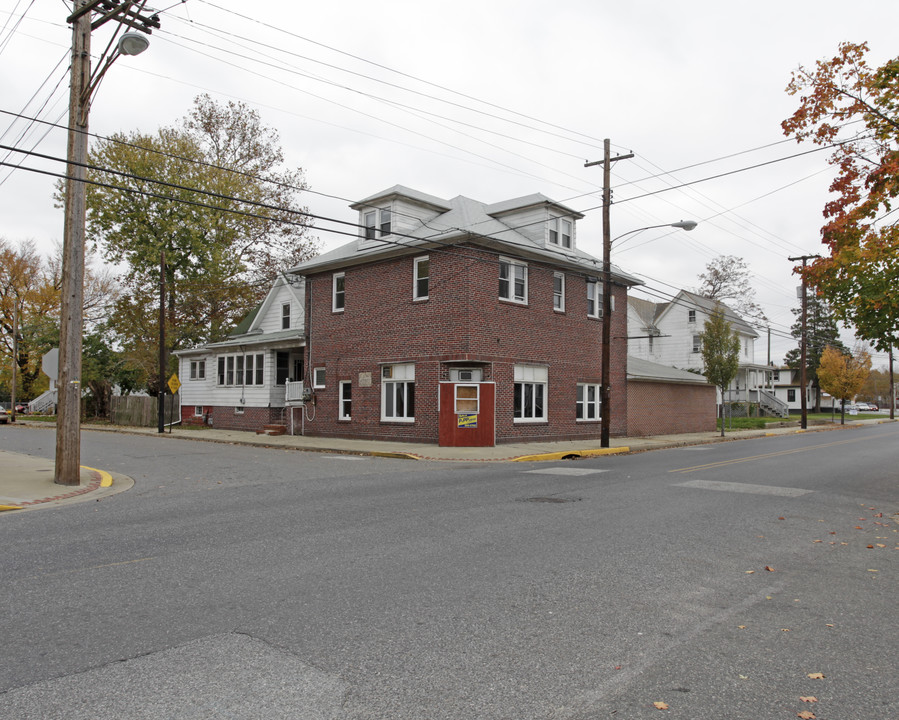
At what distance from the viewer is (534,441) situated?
83.9 ft

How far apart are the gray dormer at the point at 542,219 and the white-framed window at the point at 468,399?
6.74 meters

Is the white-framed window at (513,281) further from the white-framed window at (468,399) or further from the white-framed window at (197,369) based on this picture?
the white-framed window at (197,369)

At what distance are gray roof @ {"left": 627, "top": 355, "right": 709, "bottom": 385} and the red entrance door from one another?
1022 cm

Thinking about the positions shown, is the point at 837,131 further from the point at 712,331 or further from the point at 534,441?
the point at 712,331

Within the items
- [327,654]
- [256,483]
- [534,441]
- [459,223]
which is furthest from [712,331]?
[327,654]

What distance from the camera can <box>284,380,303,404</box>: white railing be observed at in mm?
29750

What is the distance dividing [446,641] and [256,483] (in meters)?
9.81

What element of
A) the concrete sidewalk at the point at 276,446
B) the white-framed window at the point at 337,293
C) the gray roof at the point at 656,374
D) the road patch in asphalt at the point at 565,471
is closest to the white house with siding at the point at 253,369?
→ the concrete sidewalk at the point at 276,446

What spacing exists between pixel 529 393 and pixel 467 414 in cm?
364

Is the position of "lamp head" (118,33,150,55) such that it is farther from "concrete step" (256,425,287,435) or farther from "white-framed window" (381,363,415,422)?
"concrete step" (256,425,287,435)

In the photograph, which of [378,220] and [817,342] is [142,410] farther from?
Answer: [817,342]

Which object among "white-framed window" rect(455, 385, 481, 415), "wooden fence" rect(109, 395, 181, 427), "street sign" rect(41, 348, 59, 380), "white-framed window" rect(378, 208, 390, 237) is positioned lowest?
"wooden fence" rect(109, 395, 181, 427)

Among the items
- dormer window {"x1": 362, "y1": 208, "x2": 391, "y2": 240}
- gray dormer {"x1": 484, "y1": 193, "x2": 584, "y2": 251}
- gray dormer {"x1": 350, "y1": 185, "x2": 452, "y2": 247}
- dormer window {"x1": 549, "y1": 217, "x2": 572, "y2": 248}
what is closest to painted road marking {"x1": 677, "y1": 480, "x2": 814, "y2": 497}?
gray dormer {"x1": 484, "y1": 193, "x2": 584, "y2": 251}

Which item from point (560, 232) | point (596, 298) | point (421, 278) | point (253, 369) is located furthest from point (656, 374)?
point (253, 369)
